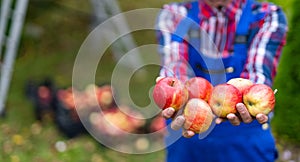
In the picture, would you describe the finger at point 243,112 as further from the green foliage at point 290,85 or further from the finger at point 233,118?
the green foliage at point 290,85

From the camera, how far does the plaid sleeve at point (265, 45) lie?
2023 mm

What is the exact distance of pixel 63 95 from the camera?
4.45 meters

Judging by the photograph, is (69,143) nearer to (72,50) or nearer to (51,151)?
(51,151)

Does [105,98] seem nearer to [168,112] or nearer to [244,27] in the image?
[244,27]

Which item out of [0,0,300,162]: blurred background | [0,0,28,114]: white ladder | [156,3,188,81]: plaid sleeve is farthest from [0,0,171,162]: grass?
[156,3,188,81]: plaid sleeve

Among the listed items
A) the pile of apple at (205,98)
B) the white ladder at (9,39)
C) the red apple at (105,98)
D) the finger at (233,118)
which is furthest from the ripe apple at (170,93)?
the white ladder at (9,39)

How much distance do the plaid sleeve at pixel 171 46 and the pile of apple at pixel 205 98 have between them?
14cm

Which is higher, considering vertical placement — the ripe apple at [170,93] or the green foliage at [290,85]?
the ripe apple at [170,93]

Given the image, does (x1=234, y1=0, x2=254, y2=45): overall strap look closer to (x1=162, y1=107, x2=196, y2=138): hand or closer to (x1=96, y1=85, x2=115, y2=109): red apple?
(x1=162, y1=107, x2=196, y2=138): hand

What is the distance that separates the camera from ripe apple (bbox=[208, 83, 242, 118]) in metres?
1.81

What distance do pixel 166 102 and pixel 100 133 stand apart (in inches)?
89.4

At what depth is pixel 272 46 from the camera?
205 cm

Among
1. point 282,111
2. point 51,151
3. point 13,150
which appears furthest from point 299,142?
point 13,150

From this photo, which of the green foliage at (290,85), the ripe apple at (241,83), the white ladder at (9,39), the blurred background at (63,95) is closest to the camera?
the ripe apple at (241,83)
